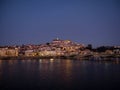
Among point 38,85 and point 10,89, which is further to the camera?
point 38,85

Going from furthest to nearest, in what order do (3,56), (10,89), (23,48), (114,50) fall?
(23,48)
(114,50)
(3,56)
(10,89)

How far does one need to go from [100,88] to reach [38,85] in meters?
2.29

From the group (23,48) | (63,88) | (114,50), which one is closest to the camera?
(63,88)

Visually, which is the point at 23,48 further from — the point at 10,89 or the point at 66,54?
the point at 10,89

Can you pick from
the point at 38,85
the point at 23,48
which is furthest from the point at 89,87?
the point at 23,48

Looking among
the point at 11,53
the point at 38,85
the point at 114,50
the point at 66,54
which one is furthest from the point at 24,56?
the point at 38,85

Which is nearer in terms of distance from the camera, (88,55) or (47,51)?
(88,55)

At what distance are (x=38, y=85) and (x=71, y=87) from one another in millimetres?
1251

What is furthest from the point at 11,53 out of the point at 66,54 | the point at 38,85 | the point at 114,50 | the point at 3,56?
the point at 38,85

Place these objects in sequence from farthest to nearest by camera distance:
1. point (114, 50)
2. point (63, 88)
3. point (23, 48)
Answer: point (23, 48)
point (114, 50)
point (63, 88)

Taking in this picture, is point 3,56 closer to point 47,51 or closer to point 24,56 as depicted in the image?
point 24,56

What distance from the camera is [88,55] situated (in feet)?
166

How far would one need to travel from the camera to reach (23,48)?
60.0 m

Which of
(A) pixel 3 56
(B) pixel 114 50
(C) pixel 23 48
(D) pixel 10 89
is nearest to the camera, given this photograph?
(D) pixel 10 89
